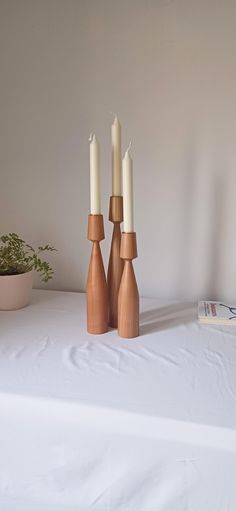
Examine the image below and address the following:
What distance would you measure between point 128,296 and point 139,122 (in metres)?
0.53

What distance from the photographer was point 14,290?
38.1 inches

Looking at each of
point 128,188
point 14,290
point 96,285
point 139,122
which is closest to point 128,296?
point 96,285

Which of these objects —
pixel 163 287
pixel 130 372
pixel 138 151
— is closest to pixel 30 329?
pixel 130 372

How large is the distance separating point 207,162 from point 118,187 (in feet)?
1.08

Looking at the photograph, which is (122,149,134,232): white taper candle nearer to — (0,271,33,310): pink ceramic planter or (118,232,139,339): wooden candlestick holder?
(118,232,139,339): wooden candlestick holder

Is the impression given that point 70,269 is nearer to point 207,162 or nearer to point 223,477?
point 207,162

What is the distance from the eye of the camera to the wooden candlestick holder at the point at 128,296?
78 cm

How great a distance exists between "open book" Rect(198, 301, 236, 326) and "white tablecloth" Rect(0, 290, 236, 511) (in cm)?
17

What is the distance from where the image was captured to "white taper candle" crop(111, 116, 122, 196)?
2.66ft

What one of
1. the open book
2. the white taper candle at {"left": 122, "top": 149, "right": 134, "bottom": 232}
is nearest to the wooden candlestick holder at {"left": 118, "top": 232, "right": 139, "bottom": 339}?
the white taper candle at {"left": 122, "top": 149, "right": 134, "bottom": 232}

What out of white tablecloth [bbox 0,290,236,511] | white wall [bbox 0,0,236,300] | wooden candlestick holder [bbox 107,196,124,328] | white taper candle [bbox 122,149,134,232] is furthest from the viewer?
white wall [bbox 0,0,236,300]

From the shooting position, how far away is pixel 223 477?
0.51 metres

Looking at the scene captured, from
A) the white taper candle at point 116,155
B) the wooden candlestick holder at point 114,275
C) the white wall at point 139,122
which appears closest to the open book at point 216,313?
the white wall at point 139,122

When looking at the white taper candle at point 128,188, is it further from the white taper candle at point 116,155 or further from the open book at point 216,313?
→ the open book at point 216,313
